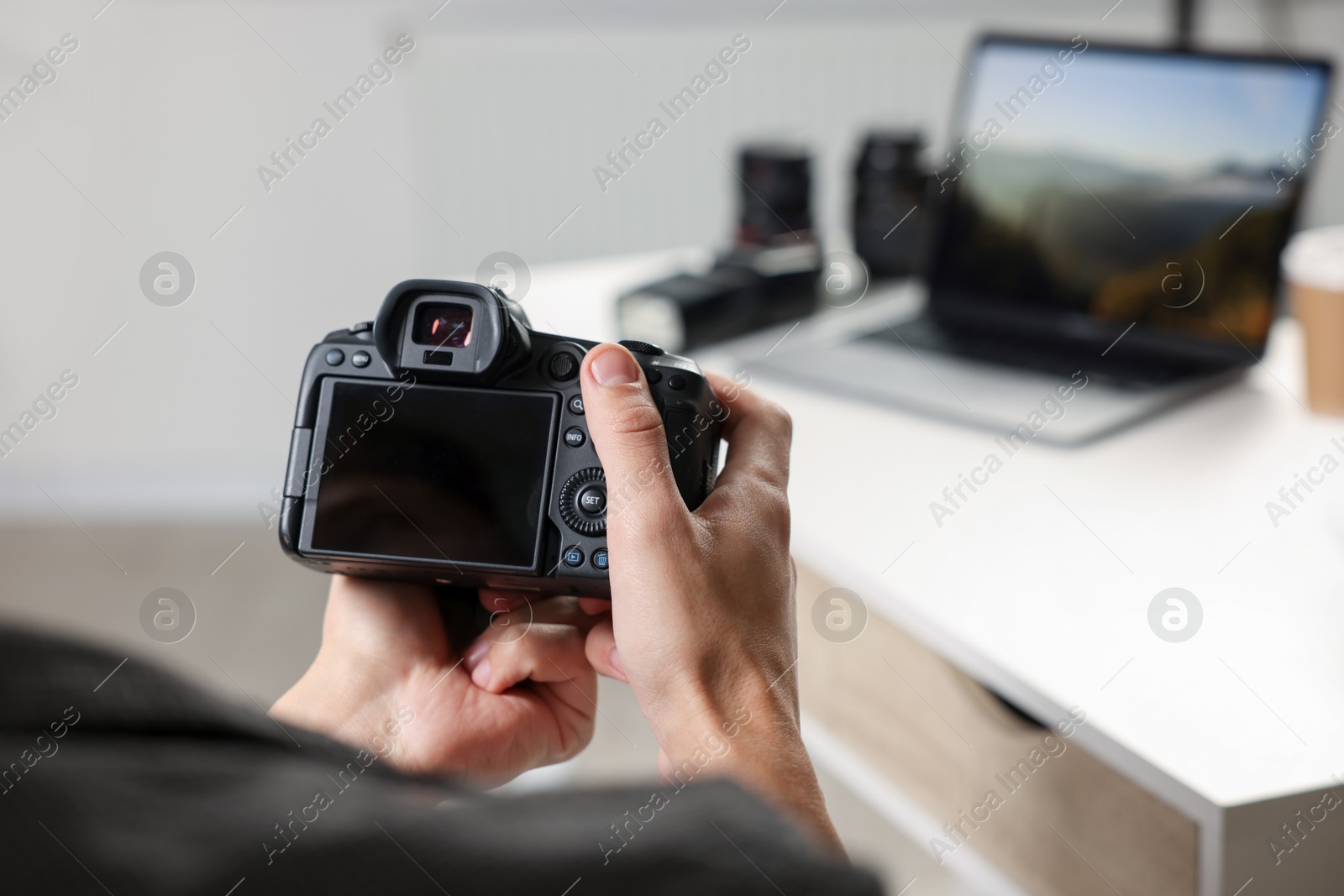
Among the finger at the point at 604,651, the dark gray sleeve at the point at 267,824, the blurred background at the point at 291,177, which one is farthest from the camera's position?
the blurred background at the point at 291,177

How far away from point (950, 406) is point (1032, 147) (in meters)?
0.32

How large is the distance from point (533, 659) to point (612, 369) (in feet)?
0.80

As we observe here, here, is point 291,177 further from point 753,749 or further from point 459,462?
point 753,749

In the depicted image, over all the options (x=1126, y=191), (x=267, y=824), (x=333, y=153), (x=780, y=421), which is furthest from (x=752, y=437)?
(x=333, y=153)

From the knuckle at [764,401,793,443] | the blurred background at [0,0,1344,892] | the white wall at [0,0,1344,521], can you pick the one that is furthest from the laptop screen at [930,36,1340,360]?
the white wall at [0,0,1344,521]

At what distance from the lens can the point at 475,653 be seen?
0.82 meters

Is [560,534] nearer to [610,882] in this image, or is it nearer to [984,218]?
[610,882]

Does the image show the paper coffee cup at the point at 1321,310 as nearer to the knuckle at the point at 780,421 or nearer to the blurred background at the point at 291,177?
the knuckle at the point at 780,421

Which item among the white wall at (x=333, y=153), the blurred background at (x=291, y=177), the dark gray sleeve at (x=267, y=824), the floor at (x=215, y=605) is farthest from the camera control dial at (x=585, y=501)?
the white wall at (x=333, y=153)

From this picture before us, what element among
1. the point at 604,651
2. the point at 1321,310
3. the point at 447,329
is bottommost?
the point at 1321,310

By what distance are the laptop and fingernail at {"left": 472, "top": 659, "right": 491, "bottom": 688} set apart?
49 centimetres

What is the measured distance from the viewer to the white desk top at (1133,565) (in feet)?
2.16

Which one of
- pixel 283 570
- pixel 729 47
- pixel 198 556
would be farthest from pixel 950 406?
pixel 198 556

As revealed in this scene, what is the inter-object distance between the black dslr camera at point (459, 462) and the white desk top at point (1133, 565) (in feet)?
0.80
